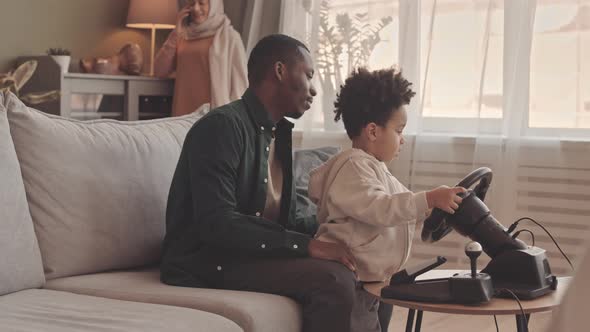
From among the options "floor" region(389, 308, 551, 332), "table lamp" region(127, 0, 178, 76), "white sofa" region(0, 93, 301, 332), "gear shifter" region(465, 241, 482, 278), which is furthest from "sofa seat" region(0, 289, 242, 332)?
"table lamp" region(127, 0, 178, 76)

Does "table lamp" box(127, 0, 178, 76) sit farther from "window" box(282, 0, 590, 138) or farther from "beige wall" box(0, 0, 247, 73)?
"window" box(282, 0, 590, 138)

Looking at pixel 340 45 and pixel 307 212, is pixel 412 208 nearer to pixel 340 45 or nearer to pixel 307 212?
pixel 307 212

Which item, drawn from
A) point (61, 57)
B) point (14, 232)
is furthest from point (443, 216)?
point (61, 57)

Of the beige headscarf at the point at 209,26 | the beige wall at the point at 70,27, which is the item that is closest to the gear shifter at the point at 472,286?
the beige headscarf at the point at 209,26

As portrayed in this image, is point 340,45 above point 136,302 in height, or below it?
above

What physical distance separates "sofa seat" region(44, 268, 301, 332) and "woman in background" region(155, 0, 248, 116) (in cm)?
245

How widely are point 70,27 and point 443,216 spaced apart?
10.7 ft

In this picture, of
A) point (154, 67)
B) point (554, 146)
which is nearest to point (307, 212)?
point (554, 146)

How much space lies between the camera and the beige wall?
A: 4355 millimetres

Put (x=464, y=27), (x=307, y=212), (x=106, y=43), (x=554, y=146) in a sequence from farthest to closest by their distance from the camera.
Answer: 1. (x=106, y=43)
2. (x=464, y=27)
3. (x=554, y=146)
4. (x=307, y=212)

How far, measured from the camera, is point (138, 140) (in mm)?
2316

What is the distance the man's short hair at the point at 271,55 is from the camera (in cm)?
225

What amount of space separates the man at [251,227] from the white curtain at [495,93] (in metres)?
1.92

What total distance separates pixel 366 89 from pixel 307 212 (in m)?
0.46
